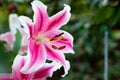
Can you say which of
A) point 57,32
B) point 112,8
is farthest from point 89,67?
point 57,32

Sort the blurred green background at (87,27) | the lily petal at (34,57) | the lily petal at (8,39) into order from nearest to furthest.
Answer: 1. the lily petal at (34,57)
2. the lily petal at (8,39)
3. the blurred green background at (87,27)

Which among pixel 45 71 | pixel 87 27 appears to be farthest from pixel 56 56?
pixel 87 27

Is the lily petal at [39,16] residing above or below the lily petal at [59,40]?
above

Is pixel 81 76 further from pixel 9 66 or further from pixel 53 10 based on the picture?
pixel 9 66

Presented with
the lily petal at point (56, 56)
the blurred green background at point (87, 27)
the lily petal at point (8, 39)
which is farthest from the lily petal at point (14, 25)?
the lily petal at point (56, 56)

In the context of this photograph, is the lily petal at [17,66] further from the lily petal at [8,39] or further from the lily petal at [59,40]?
the lily petal at [8,39]

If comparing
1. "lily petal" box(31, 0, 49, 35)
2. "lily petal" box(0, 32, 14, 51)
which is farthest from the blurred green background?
"lily petal" box(31, 0, 49, 35)
